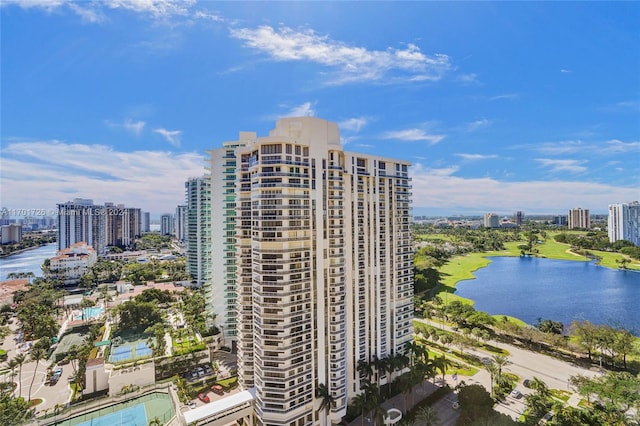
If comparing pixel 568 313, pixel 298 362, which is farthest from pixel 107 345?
pixel 568 313

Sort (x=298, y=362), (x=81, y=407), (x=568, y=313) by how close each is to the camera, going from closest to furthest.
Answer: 1. (x=298, y=362)
2. (x=81, y=407)
3. (x=568, y=313)

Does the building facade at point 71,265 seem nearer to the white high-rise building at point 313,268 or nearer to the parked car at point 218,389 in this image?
the parked car at point 218,389

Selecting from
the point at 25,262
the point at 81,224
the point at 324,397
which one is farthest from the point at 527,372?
the point at 25,262

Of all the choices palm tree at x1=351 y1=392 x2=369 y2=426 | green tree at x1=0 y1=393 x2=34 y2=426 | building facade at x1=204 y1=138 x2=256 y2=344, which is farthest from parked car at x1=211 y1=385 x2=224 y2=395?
green tree at x1=0 y1=393 x2=34 y2=426

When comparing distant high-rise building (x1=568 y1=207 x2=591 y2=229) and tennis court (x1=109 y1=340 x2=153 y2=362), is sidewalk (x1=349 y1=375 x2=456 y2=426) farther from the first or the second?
distant high-rise building (x1=568 y1=207 x2=591 y2=229)

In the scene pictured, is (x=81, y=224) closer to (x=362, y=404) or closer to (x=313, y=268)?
(x=313, y=268)

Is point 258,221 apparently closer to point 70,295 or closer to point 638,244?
point 70,295
